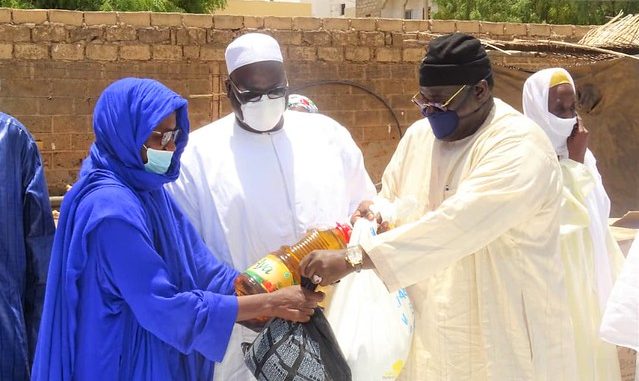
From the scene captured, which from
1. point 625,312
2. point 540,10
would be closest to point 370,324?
point 625,312

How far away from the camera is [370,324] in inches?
100

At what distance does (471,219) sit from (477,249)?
4.2 inches

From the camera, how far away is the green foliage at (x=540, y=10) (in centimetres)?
2659

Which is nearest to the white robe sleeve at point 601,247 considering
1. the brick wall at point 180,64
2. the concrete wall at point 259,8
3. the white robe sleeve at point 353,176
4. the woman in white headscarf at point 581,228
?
the woman in white headscarf at point 581,228

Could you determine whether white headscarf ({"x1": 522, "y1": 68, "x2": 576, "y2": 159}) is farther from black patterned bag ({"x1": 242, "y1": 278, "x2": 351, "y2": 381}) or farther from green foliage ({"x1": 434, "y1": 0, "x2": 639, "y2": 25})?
green foliage ({"x1": 434, "y1": 0, "x2": 639, "y2": 25})

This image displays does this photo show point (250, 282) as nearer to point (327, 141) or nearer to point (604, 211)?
point (327, 141)

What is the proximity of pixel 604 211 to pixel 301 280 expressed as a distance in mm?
1815

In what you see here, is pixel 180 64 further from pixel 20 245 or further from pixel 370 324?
pixel 370 324

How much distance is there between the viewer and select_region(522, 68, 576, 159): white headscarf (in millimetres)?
3611

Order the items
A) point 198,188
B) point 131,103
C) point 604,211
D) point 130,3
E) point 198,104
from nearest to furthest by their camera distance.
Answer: point 131,103 < point 198,188 < point 604,211 < point 198,104 < point 130,3

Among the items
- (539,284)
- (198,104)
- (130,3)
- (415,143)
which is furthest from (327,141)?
(130,3)

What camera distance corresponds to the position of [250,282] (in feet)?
8.04

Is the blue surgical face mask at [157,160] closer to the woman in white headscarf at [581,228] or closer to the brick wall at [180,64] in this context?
the woman in white headscarf at [581,228]

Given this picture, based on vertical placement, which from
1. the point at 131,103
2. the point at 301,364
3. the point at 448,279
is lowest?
the point at 301,364
